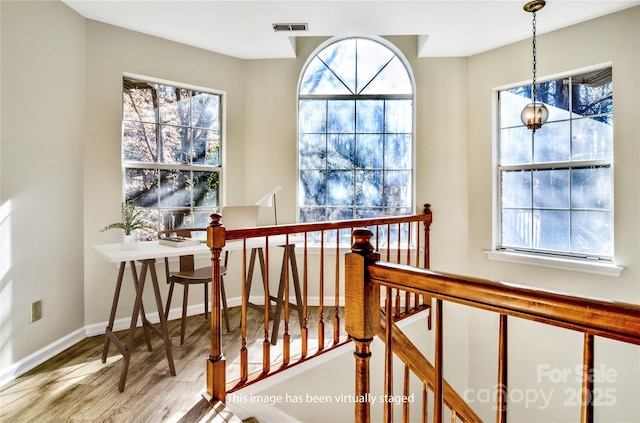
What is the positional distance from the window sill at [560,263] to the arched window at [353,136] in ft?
3.23

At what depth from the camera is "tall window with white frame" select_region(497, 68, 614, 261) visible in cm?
288

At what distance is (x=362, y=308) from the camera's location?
0.93 m

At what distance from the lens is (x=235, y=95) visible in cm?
356

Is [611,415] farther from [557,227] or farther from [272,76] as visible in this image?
[272,76]

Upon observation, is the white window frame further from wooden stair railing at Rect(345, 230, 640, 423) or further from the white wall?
the white wall

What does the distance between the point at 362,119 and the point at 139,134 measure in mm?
2188

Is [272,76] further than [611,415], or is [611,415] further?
[272,76]

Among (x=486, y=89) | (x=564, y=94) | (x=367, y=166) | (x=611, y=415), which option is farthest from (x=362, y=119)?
(x=611, y=415)

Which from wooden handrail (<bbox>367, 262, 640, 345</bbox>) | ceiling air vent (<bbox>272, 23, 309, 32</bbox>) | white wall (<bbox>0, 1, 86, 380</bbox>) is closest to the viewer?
wooden handrail (<bbox>367, 262, 640, 345</bbox>)

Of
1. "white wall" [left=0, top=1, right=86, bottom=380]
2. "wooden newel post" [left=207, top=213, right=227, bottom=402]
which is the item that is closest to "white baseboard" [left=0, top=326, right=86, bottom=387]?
"white wall" [left=0, top=1, right=86, bottom=380]

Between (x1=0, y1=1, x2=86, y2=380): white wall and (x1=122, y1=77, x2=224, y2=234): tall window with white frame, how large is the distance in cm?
40

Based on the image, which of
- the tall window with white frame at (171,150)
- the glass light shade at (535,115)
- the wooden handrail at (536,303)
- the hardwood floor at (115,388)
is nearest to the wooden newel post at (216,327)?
the hardwood floor at (115,388)

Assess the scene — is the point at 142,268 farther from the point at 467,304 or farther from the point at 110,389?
the point at 467,304

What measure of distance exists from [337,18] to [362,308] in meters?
2.60
